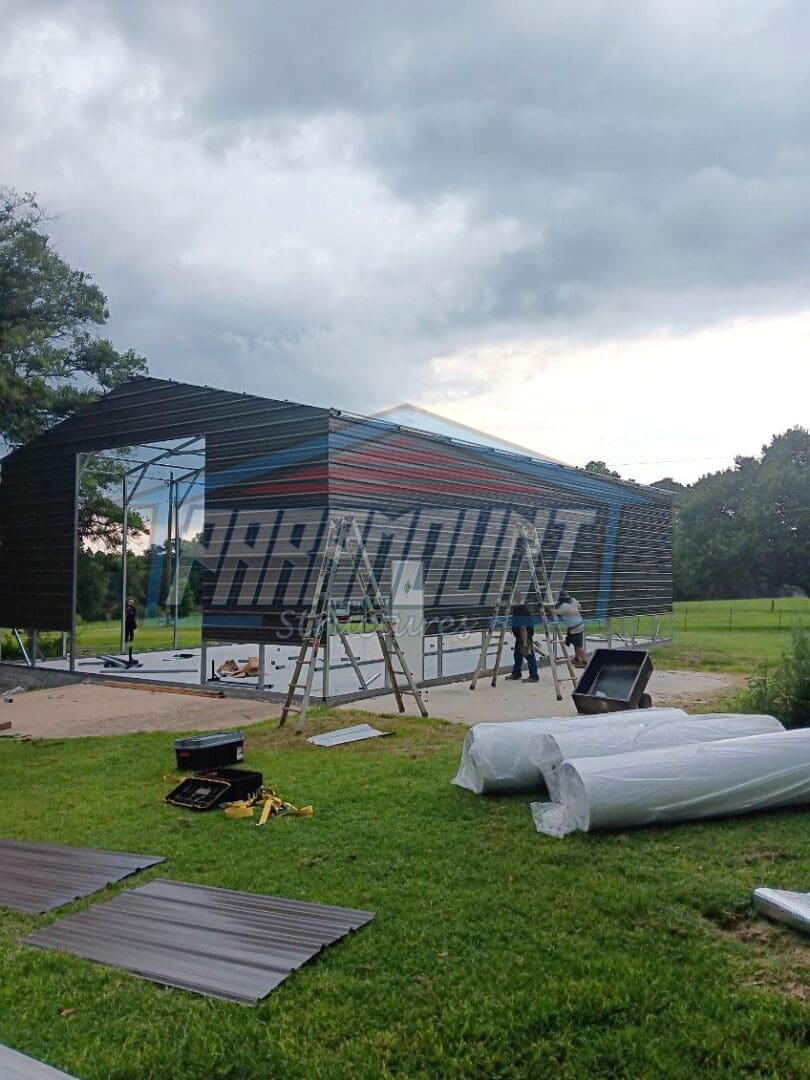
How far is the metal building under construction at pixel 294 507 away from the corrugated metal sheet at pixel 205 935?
5.56 m

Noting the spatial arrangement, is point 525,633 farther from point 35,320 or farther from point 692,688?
point 35,320

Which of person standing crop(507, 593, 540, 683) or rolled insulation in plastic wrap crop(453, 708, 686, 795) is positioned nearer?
rolled insulation in plastic wrap crop(453, 708, 686, 795)

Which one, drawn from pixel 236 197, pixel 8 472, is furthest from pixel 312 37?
pixel 8 472

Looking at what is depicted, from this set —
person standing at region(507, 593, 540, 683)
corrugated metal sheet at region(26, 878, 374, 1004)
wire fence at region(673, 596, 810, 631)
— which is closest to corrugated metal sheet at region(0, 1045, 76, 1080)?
corrugated metal sheet at region(26, 878, 374, 1004)

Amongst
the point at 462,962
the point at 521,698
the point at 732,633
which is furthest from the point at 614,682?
the point at 732,633

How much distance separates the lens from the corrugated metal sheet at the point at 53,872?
13.0 ft

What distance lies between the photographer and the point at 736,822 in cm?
497

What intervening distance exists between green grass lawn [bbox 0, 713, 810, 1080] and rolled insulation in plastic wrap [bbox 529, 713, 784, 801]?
1.14ft

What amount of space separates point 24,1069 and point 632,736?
14.0 ft

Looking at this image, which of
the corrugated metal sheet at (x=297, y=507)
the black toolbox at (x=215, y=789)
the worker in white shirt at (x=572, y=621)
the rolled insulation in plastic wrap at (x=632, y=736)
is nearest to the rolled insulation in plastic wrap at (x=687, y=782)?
the rolled insulation in plastic wrap at (x=632, y=736)

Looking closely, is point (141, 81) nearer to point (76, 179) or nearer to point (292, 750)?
point (76, 179)

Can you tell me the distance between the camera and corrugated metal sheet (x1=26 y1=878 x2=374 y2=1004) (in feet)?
10.2

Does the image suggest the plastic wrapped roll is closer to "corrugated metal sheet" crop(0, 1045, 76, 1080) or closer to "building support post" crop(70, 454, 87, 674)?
"corrugated metal sheet" crop(0, 1045, 76, 1080)

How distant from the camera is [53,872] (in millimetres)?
4281
